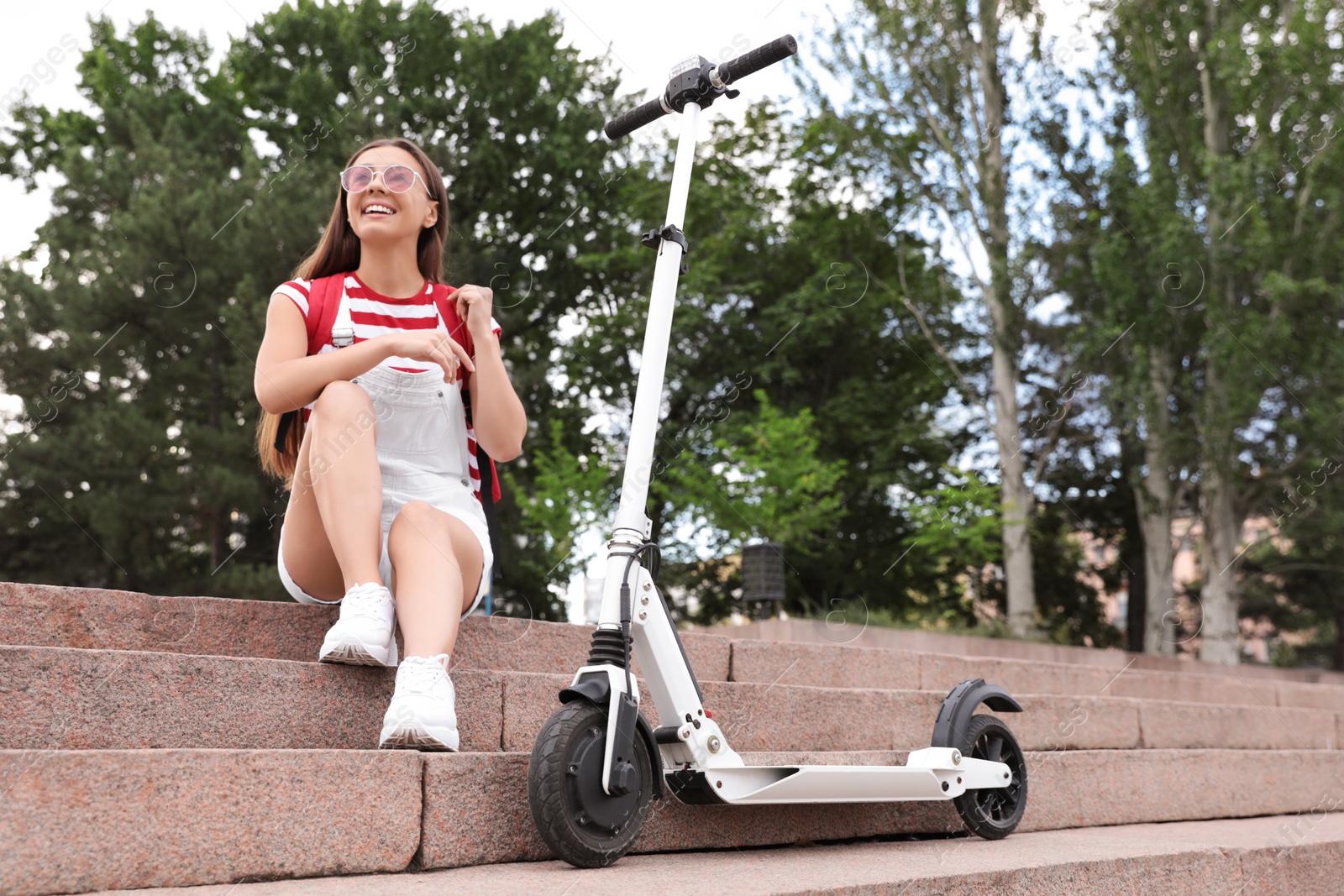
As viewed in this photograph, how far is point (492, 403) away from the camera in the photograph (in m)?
2.77

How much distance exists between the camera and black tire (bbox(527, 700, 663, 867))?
2059 millimetres

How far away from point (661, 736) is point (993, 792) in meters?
1.15

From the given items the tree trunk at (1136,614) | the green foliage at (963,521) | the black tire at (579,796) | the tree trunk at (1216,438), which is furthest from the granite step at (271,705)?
the tree trunk at (1136,614)

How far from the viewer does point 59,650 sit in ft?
7.02

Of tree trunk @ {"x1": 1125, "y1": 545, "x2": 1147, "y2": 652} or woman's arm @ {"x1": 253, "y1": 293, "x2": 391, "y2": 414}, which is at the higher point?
woman's arm @ {"x1": 253, "y1": 293, "x2": 391, "y2": 414}

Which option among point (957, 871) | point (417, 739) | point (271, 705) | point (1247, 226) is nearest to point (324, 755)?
point (417, 739)

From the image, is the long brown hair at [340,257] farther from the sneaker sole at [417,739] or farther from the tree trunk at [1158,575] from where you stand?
the tree trunk at [1158,575]

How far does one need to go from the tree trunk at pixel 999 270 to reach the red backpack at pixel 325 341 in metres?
13.9

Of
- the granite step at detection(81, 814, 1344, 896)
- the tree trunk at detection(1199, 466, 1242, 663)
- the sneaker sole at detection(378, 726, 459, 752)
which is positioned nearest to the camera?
the granite step at detection(81, 814, 1344, 896)

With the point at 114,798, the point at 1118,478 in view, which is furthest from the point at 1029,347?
the point at 114,798

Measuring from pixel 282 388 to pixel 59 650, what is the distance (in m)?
0.75

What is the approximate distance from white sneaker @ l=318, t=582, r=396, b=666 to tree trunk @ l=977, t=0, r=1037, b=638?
14354mm

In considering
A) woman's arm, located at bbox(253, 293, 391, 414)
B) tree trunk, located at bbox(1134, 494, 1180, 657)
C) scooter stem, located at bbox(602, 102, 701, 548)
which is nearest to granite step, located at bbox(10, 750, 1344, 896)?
scooter stem, located at bbox(602, 102, 701, 548)

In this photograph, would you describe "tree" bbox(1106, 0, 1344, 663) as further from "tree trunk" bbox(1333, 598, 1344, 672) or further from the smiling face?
the smiling face
